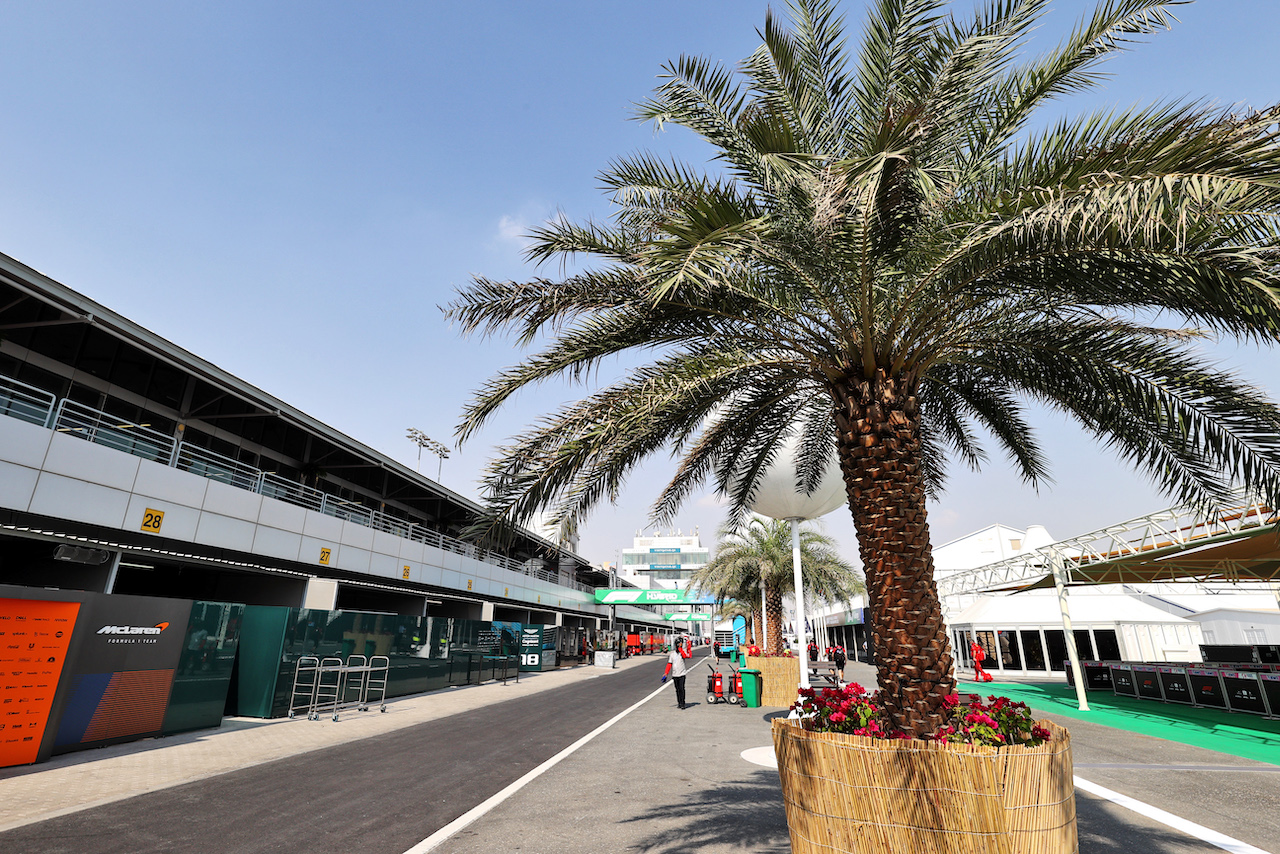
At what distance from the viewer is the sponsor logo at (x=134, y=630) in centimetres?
950

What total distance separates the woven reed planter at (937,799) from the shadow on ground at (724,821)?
47.2 inches

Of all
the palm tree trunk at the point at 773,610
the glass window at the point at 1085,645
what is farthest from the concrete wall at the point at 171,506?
the glass window at the point at 1085,645

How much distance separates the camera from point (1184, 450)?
630 cm

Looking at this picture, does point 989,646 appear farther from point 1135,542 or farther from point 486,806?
point 486,806

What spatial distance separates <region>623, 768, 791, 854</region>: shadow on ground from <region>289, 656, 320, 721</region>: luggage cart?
11.2 metres

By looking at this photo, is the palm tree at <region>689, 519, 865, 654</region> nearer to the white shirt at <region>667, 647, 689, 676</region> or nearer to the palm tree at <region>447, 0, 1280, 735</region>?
the white shirt at <region>667, 647, 689, 676</region>

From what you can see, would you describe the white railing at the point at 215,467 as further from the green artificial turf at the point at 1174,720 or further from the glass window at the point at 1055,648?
the glass window at the point at 1055,648

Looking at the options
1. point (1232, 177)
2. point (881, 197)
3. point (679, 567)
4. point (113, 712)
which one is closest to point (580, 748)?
point (113, 712)

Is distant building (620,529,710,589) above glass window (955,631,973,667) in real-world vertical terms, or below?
above

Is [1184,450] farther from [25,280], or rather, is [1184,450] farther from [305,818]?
[25,280]

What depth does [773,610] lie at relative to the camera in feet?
93.4

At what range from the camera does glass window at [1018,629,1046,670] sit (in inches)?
1060

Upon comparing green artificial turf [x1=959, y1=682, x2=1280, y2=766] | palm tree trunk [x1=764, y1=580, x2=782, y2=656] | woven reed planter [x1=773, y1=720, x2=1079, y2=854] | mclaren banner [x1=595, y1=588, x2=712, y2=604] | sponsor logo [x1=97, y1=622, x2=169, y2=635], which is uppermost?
mclaren banner [x1=595, y1=588, x2=712, y2=604]

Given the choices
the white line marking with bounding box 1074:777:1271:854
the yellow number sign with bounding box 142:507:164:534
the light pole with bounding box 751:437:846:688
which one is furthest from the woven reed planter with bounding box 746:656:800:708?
the yellow number sign with bounding box 142:507:164:534
